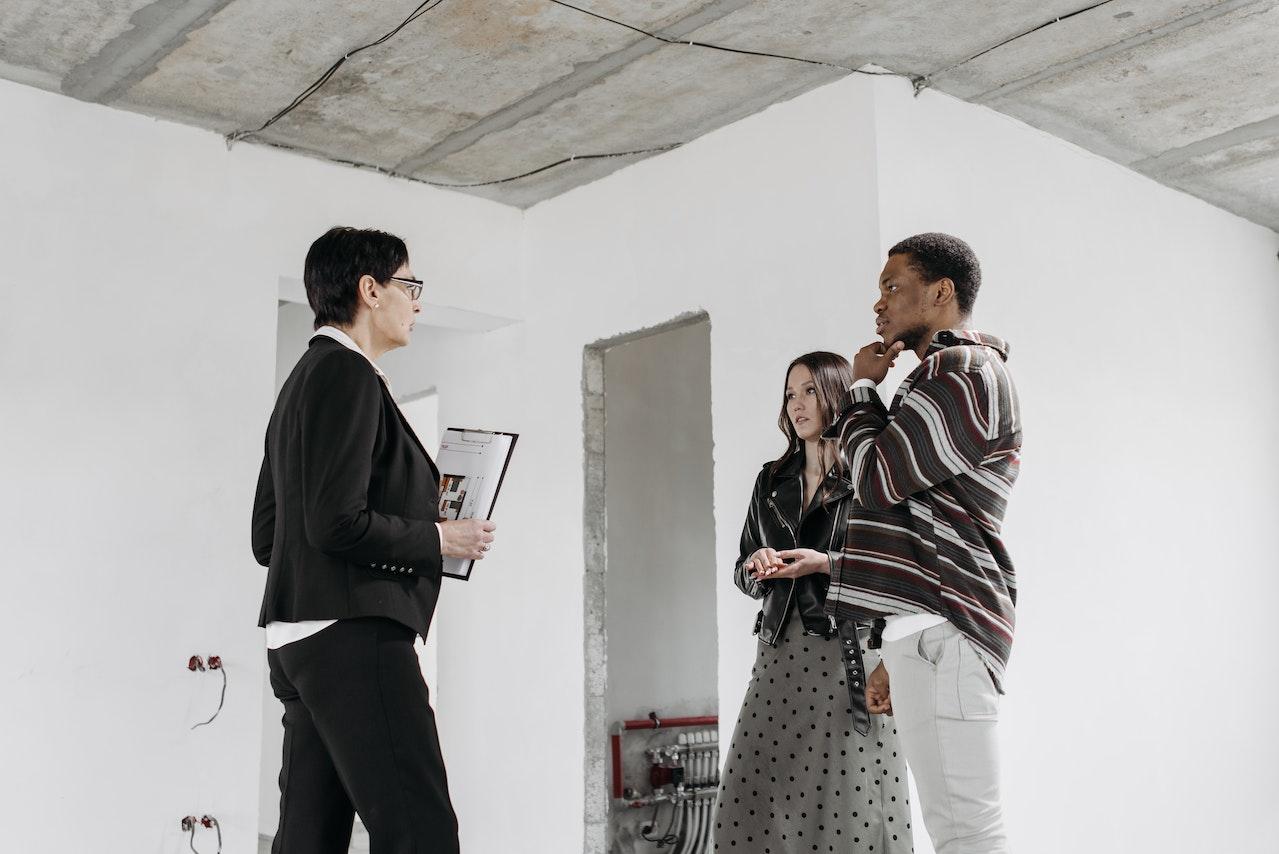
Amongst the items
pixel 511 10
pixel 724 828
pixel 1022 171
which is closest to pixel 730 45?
pixel 511 10

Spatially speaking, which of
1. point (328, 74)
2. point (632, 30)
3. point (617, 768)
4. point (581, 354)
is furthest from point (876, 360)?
point (617, 768)

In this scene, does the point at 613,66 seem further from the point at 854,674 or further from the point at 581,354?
the point at 854,674

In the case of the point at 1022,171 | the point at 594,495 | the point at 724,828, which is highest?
the point at 1022,171

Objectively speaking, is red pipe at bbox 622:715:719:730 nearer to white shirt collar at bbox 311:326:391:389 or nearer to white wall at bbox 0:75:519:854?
white wall at bbox 0:75:519:854

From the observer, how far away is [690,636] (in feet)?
16.9

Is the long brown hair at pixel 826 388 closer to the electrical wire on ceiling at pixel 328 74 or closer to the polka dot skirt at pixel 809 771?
the polka dot skirt at pixel 809 771

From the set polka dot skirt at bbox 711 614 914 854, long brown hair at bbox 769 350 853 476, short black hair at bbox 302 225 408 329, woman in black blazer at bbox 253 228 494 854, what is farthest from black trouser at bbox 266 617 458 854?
long brown hair at bbox 769 350 853 476

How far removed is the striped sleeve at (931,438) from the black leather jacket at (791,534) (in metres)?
0.56

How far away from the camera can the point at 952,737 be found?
1824 mm

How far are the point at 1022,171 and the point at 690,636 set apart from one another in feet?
8.10

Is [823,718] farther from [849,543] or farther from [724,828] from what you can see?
[849,543]

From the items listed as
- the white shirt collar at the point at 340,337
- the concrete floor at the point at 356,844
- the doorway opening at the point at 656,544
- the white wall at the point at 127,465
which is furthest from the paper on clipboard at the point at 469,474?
the concrete floor at the point at 356,844

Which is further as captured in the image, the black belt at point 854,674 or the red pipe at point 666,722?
the red pipe at point 666,722

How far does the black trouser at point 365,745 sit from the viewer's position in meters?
1.68
